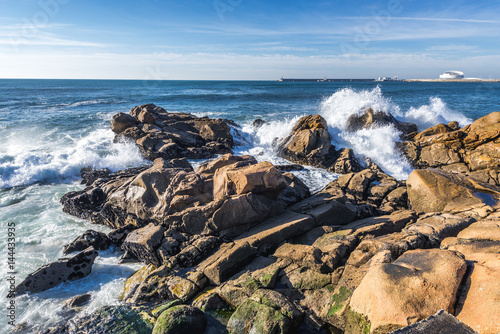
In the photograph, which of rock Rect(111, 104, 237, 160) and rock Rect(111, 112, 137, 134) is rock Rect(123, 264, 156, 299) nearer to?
rock Rect(111, 104, 237, 160)

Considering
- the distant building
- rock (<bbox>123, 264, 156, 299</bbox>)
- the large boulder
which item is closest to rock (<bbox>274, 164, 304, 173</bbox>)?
the large boulder

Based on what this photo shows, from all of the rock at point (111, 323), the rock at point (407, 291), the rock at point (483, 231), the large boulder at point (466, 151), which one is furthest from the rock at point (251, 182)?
the large boulder at point (466, 151)

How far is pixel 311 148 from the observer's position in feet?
51.4

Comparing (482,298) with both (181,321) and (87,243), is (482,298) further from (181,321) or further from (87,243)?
(87,243)

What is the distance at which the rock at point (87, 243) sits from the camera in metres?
8.07

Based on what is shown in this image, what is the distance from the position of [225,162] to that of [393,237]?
17.9ft

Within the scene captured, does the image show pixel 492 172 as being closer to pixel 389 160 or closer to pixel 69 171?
pixel 389 160

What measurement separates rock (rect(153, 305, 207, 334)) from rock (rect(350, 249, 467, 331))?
2.53 meters

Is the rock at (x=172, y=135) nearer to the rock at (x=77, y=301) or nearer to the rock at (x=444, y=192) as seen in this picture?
the rock at (x=77, y=301)

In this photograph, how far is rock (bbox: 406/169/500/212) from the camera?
817 cm

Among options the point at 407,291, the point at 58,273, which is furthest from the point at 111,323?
the point at 407,291

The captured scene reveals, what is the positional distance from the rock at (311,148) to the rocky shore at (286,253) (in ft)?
13.6

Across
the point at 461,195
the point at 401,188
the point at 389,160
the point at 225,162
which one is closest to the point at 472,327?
the point at 461,195

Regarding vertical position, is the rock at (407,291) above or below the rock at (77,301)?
above
